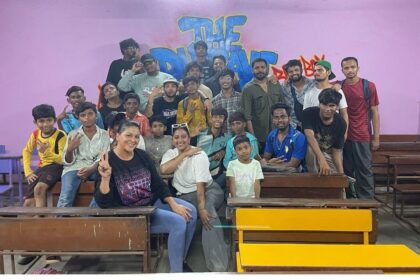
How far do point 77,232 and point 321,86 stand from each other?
167 cm

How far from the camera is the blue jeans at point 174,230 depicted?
220cm

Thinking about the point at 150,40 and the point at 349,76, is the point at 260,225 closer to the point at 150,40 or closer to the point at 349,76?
the point at 349,76

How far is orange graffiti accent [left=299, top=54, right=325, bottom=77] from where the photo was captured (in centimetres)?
222

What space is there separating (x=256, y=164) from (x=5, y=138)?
151cm

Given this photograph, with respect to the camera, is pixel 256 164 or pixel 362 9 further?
pixel 256 164

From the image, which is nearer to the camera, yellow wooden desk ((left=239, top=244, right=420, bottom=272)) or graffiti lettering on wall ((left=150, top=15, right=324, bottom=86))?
yellow wooden desk ((left=239, top=244, right=420, bottom=272))

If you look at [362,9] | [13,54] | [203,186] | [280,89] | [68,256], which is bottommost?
[68,256]

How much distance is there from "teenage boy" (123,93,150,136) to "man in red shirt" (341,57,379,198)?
124 cm

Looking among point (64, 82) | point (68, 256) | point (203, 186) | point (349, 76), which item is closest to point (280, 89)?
point (349, 76)

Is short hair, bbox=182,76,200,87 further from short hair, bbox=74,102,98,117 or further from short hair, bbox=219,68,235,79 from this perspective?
short hair, bbox=74,102,98,117

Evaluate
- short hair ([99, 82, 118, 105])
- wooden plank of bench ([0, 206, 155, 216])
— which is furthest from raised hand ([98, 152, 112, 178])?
short hair ([99, 82, 118, 105])

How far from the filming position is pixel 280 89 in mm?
2318

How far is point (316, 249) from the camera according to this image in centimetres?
191

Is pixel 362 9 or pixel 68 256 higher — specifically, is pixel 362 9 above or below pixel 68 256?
above
